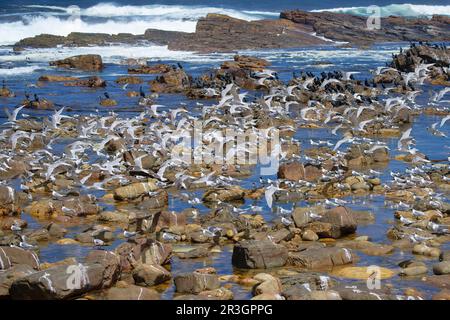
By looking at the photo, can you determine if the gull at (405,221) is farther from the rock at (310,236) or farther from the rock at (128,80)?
the rock at (128,80)

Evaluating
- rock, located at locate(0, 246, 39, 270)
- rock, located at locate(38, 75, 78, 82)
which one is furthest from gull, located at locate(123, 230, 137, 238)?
rock, located at locate(38, 75, 78, 82)

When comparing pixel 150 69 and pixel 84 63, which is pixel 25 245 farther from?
pixel 84 63

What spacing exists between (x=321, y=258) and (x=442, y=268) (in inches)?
85.3

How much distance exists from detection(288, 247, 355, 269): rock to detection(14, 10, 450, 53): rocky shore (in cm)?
4894

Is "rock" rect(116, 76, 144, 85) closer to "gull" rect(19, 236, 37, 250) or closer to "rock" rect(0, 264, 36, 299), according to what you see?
"gull" rect(19, 236, 37, 250)

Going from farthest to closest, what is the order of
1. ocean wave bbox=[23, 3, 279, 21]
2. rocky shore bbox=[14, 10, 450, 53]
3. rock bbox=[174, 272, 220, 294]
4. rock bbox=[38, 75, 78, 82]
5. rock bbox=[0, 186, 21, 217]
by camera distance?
ocean wave bbox=[23, 3, 279, 21] < rocky shore bbox=[14, 10, 450, 53] < rock bbox=[38, 75, 78, 82] < rock bbox=[0, 186, 21, 217] < rock bbox=[174, 272, 220, 294]

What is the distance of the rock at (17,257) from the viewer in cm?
1441

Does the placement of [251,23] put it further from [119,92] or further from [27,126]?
[27,126]

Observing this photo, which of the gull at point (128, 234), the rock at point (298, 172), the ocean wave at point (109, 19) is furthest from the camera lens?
the ocean wave at point (109, 19)

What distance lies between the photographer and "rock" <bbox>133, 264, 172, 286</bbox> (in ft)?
44.5

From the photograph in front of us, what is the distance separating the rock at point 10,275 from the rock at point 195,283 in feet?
8.44

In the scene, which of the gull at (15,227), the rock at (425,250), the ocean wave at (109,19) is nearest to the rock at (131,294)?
the gull at (15,227)

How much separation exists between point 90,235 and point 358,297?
21.6 ft

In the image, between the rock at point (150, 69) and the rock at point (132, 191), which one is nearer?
the rock at point (132, 191)
